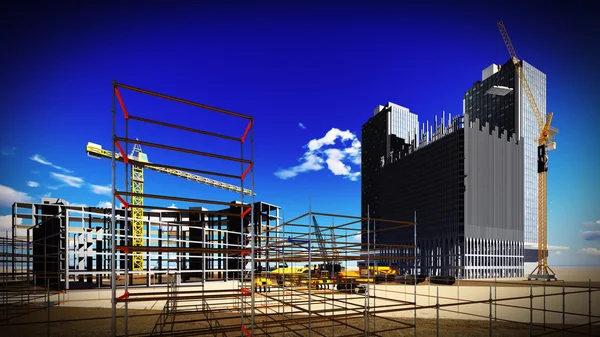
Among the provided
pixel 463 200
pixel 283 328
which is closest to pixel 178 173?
→ pixel 463 200

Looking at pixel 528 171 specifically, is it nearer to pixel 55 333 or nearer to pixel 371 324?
pixel 371 324

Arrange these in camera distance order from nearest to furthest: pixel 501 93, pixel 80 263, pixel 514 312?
pixel 514 312
pixel 80 263
pixel 501 93

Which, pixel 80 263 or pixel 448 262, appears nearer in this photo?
pixel 80 263

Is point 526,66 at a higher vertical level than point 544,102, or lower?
Answer: higher

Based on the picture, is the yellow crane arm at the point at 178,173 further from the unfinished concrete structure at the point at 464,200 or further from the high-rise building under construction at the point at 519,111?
the high-rise building under construction at the point at 519,111

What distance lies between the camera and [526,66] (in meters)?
63.4

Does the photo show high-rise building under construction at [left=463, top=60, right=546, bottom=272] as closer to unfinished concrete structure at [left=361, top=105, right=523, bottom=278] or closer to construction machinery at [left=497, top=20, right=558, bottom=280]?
unfinished concrete structure at [left=361, top=105, right=523, bottom=278]

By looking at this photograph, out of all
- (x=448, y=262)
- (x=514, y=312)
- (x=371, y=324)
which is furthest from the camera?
(x=448, y=262)

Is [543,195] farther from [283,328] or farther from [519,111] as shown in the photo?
[283,328]

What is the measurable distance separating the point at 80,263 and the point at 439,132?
41.9 m

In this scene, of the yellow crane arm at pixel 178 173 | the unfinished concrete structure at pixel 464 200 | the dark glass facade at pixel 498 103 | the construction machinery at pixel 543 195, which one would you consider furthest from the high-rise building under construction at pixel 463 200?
the yellow crane arm at pixel 178 173

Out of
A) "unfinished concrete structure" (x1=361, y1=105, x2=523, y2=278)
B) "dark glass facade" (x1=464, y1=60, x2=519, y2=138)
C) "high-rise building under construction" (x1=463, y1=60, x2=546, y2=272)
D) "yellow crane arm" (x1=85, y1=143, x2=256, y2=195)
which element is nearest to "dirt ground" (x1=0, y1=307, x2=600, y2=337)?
"unfinished concrete structure" (x1=361, y1=105, x2=523, y2=278)

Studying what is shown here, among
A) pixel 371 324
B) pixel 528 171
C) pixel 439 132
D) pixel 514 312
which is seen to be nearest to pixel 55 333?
pixel 371 324

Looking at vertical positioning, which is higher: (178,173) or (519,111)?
(519,111)
